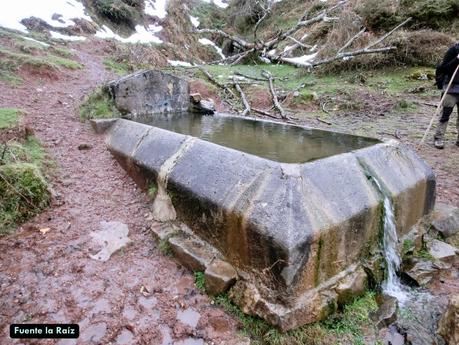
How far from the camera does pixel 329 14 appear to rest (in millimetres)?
11359

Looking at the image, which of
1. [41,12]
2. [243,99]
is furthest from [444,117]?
[41,12]

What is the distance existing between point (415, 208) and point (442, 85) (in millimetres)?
3194

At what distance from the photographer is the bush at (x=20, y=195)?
8.73ft

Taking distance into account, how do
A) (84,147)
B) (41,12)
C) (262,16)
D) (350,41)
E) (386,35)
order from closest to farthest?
(84,147)
(386,35)
(350,41)
(41,12)
(262,16)

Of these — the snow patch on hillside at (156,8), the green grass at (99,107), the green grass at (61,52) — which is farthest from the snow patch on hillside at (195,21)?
the green grass at (99,107)

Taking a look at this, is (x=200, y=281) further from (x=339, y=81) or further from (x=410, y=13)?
(x=410, y=13)

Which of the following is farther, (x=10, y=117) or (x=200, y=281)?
(x=10, y=117)

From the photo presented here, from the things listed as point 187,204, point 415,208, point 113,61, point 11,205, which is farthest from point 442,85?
point 113,61

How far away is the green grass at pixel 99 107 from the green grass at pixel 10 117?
92cm

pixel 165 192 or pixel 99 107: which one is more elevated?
pixel 99 107

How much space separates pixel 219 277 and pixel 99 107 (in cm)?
381

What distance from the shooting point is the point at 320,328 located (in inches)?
77.3

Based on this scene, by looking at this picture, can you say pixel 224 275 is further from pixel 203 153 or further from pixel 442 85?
pixel 442 85

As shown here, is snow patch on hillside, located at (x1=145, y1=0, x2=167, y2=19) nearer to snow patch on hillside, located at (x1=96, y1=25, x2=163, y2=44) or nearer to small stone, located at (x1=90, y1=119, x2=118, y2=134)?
snow patch on hillside, located at (x1=96, y1=25, x2=163, y2=44)
